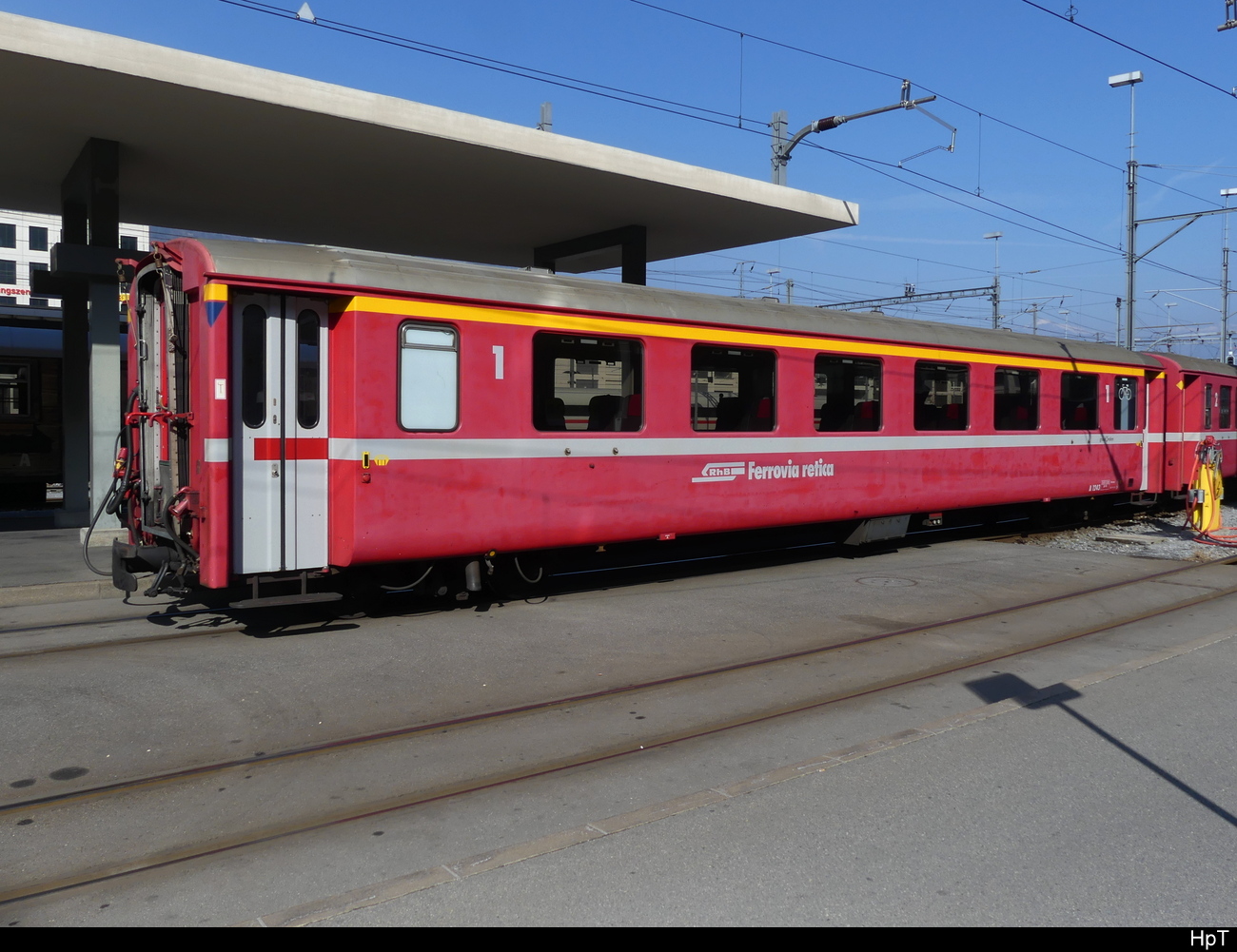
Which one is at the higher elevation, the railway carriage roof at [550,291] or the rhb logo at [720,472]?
the railway carriage roof at [550,291]

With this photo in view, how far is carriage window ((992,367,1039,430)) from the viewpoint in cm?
1396

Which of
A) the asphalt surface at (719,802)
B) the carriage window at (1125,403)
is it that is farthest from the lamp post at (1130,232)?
the asphalt surface at (719,802)

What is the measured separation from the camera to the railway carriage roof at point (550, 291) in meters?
7.57

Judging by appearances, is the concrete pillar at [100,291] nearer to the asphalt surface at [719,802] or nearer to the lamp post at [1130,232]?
the asphalt surface at [719,802]

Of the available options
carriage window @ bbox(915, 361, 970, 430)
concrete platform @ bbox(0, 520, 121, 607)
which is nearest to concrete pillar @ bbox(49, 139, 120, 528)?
concrete platform @ bbox(0, 520, 121, 607)

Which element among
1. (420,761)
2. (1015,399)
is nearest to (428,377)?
(420,761)

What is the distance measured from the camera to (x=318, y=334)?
25.8 ft

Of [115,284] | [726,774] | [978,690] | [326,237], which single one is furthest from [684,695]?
[326,237]

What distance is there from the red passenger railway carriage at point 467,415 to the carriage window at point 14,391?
11.7 meters

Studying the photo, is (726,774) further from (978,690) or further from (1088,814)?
(978,690)

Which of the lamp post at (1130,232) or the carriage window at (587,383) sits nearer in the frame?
the carriage window at (587,383)

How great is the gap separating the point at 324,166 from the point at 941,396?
29.4 ft

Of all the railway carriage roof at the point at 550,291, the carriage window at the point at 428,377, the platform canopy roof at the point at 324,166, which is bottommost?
the carriage window at the point at 428,377

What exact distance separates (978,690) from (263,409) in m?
5.75
